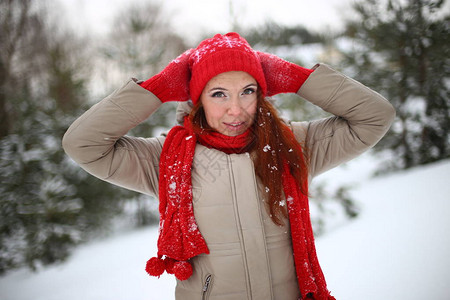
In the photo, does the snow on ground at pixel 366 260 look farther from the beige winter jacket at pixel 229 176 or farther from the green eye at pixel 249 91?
the green eye at pixel 249 91

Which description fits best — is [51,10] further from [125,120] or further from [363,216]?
[363,216]


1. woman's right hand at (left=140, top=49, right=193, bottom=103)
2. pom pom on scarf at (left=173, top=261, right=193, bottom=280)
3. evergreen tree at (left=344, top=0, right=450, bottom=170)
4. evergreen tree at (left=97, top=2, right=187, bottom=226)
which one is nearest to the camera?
pom pom on scarf at (left=173, top=261, right=193, bottom=280)

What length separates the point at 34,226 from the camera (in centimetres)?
459

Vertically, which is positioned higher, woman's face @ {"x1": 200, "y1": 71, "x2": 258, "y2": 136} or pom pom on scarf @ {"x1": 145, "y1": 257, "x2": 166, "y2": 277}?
woman's face @ {"x1": 200, "y1": 71, "x2": 258, "y2": 136}

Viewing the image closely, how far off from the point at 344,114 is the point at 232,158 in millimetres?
615

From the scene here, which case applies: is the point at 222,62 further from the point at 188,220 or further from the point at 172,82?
the point at 188,220

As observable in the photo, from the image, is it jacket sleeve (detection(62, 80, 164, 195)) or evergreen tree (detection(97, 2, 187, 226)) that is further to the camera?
evergreen tree (detection(97, 2, 187, 226))

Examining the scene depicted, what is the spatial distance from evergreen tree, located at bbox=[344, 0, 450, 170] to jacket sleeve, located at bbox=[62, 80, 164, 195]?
629cm

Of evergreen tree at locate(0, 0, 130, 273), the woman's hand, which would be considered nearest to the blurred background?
evergreen tree at locate(0, 0, 130, 273)

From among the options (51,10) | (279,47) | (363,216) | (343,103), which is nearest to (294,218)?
(343,103)

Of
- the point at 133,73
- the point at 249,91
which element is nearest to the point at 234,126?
the point at 249,91

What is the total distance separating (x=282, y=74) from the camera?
1.50 metres

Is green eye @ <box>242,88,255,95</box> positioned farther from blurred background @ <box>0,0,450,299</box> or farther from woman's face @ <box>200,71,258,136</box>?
blurred background @ <box>0,0,450,299</box>

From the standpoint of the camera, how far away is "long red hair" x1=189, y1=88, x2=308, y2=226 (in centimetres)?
140
